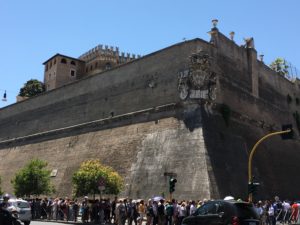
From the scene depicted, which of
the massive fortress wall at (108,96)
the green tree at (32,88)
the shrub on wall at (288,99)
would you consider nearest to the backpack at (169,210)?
the massive fortress wall at (108,96)

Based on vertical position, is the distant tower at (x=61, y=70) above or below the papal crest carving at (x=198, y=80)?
above

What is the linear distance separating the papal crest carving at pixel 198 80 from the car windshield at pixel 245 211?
15.0m

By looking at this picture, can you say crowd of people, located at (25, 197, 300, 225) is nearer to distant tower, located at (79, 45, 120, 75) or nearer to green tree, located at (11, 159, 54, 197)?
green tree, located at (11, 159, 54, 197)

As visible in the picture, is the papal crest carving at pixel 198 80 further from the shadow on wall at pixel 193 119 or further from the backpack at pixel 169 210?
the backpack at pixel 169 210

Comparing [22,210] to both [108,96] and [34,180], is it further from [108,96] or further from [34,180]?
[108,96]

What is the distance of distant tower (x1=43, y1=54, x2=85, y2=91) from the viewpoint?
193 feet

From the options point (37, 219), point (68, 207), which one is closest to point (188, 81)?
point (68, 207)

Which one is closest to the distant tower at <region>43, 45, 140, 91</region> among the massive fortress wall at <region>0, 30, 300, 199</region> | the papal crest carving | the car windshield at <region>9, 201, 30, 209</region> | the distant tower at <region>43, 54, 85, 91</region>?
the distant tower at <region>43, 54, 85, 91</region>

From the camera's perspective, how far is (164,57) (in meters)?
30.3

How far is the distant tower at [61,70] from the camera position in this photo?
58.7 meters

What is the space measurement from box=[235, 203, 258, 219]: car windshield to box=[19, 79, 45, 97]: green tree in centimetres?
5454

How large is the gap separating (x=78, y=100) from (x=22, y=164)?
28.7 feet

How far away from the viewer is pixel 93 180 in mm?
24422

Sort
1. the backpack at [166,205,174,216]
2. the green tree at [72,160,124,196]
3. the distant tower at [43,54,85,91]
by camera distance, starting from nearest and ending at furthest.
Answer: the backpack at [166,205,174,216]
the green tree at [72,160,124,196]
the distant tower at [43,54,85,91]
